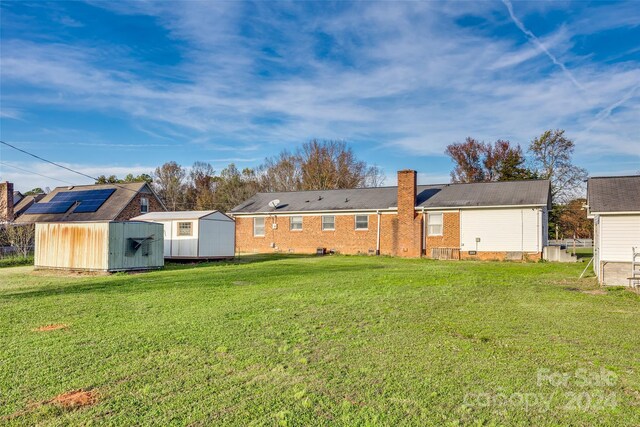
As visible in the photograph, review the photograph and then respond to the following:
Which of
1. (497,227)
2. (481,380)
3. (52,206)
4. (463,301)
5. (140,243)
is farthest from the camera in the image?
(52,206)

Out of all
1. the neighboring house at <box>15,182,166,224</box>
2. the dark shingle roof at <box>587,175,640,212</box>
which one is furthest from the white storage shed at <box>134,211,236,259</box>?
the dark shingle roof at <box>587,175,640,212</box>

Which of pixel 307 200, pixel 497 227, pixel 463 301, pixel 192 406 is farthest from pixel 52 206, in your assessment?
pixel 192 406

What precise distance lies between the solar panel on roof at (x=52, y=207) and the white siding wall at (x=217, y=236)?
16.0 m

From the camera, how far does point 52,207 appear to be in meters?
34.7

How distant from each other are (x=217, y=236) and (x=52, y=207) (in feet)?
57.1

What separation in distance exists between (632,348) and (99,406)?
21.2 feet

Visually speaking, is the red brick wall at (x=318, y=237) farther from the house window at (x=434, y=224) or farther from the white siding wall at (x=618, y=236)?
the white siding wall at (x=618, y=236)

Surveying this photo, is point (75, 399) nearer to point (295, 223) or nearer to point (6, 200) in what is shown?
point (295, 223)

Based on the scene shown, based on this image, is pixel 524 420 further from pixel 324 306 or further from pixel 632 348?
pixel 324 306

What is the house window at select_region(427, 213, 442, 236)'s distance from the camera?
26031 mm

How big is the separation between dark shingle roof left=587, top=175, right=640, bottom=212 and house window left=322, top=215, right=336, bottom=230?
15.7m

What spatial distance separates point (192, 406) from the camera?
14.5 ft

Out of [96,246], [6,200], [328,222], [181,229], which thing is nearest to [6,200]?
[6,200]

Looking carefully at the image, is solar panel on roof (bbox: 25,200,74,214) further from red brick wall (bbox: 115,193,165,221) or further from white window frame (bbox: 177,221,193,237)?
white window frame (bbox: 177,221,193,237)
